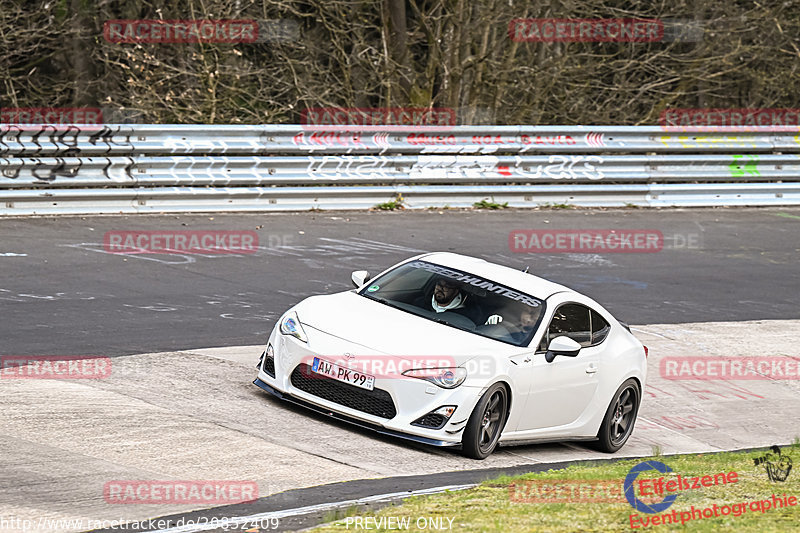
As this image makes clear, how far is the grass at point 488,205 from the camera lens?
66.8 ft

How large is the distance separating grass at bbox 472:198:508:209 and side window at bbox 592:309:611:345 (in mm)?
10326

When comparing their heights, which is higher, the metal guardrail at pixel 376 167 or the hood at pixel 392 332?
the metal guardrail at pixel 376 167

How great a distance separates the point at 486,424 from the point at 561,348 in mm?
919

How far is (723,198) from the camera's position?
2270cm

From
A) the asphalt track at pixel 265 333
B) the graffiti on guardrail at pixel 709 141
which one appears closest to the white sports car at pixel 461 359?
the asphalt track at pixel 265 333

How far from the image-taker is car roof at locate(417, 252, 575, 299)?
980 cm

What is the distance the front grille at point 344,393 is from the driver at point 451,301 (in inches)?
46.7

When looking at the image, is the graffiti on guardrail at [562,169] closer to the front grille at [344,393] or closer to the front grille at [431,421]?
the front grille at [344,393]

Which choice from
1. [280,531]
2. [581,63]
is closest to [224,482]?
[280,531]

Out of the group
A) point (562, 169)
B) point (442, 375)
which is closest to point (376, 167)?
point (562, 169)

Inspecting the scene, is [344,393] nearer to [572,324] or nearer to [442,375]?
[442,375]

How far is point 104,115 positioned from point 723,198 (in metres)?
12.4

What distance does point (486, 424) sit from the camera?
29.0 feet

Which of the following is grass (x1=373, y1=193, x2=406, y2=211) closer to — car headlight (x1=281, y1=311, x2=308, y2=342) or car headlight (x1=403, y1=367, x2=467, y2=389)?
car headlight (x1=281, y1=311, x2=308, y2=342)
